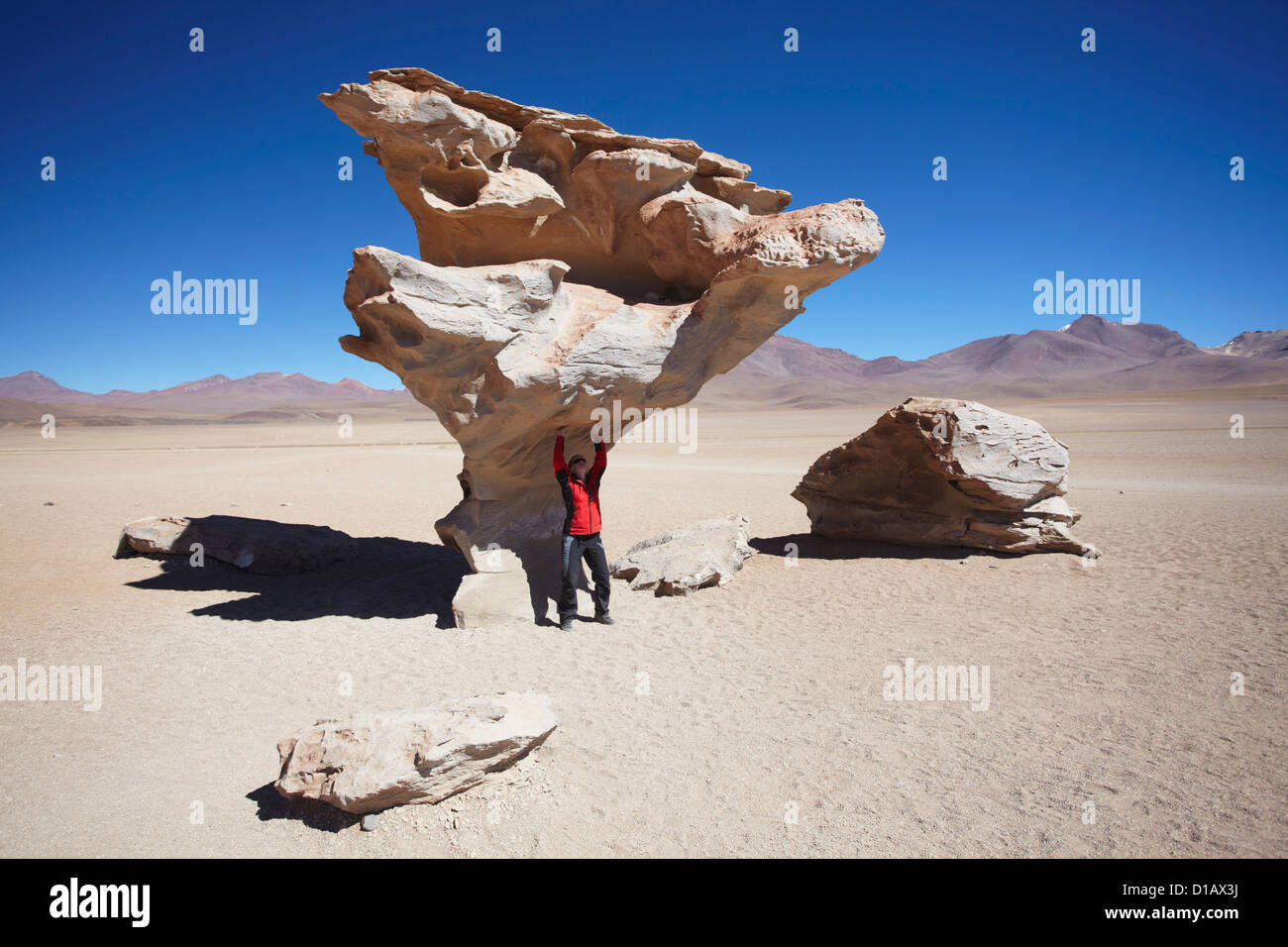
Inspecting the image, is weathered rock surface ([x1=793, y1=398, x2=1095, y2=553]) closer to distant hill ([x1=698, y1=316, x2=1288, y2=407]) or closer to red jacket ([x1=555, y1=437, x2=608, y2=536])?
red jacket ([x1=555, y1=437, x2=608, y2=536])

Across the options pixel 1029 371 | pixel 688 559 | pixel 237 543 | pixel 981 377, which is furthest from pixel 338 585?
pixel 1029 371

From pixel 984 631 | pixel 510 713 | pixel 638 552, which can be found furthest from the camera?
pixel 638 552

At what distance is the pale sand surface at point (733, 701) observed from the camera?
380 centimetres

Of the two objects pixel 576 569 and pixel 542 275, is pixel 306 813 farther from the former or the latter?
pixel 542 275

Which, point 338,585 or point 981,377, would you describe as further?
point 981,377

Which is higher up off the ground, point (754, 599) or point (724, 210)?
point (724, 210)

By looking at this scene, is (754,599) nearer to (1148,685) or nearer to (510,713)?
(1148,685)

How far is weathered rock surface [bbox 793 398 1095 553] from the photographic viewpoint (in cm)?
920

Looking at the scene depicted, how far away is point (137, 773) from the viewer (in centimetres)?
436

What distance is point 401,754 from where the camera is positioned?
379 centimetres

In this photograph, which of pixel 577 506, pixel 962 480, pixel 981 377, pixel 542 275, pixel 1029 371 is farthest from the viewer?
pixel 1029 371

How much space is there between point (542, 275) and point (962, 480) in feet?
19.9

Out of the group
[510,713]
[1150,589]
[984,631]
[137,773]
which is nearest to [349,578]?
[137,773]
